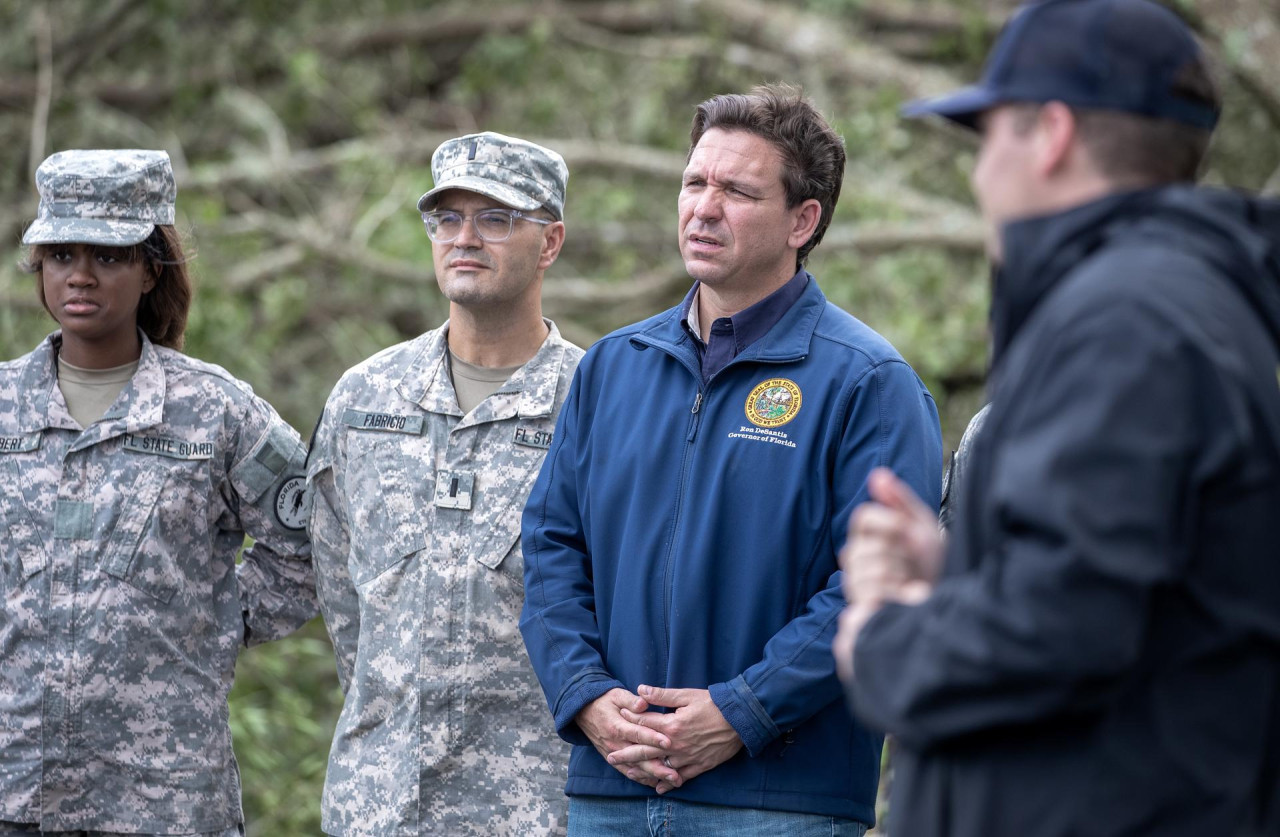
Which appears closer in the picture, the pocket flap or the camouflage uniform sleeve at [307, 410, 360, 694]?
the pocket flap

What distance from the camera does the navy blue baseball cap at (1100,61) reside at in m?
1.76

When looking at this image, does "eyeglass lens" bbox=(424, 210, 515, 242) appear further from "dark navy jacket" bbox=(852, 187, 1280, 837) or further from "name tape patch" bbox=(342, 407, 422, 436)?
"dark navy jacket" bbox=(852, 187, 1280, 837)

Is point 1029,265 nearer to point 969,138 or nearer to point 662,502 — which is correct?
point 662,502

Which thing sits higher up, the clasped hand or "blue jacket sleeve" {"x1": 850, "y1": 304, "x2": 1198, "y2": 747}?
"blue jacket sleeve" {"x1": 850, "y1": 304, "x2": 1198, "y2": 747}

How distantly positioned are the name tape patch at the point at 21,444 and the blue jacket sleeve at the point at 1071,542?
2.48 metres

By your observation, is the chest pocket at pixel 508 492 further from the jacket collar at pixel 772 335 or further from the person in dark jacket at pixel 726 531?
the jacket collar at pixel 772 335

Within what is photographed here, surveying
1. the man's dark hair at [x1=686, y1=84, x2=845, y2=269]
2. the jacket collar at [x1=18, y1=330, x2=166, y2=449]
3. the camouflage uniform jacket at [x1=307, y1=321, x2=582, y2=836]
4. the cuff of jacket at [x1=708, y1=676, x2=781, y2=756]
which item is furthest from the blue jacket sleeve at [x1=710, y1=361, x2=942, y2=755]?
the jacket collar at [x1=18, y1=330, x2=166, y2=449]

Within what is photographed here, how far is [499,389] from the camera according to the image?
3525 millimetres

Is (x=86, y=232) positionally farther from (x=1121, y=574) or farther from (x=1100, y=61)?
(x=1121, y=574)

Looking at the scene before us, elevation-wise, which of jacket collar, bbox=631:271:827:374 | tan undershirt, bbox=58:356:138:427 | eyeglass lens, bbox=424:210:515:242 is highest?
eyeglass lens, bbox=424:210:515:242

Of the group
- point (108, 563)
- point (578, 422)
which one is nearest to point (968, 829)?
point (578, 422)

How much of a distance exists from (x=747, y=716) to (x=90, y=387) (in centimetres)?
184

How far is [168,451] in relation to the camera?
140 inches

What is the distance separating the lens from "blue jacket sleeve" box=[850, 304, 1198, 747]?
1.59 meters
